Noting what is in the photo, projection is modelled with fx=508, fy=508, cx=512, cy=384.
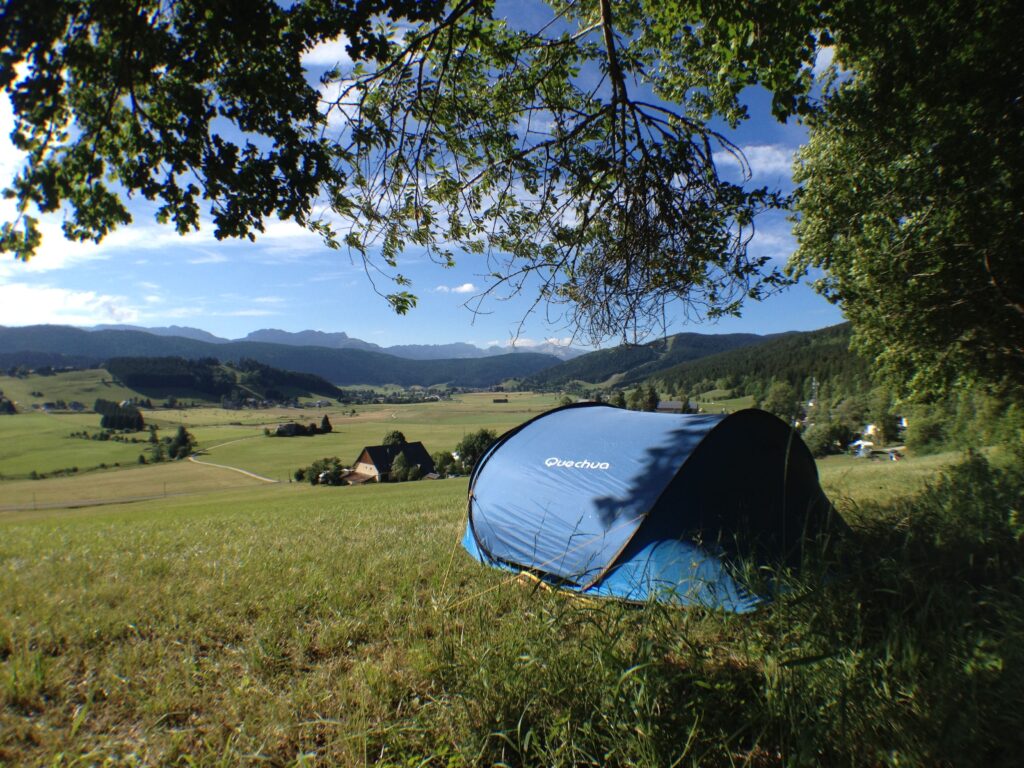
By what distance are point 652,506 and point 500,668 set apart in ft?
9.11

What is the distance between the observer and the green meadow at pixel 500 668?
2.39 meters

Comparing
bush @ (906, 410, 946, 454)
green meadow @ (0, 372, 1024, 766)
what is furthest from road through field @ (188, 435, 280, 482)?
green meadow @ (0, 372, 1024, 766)

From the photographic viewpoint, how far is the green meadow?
239cm

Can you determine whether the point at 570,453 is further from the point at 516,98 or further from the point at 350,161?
the point at 516,98

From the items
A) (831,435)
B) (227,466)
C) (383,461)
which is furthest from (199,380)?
(831,435)

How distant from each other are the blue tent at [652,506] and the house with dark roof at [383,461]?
48185mm

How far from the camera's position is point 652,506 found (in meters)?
5.20

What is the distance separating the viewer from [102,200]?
14.5 ft

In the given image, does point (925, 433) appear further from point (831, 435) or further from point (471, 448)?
point (471, 448)

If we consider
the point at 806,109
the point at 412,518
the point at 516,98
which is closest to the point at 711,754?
the point at 806,109

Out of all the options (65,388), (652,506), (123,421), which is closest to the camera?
(652,506)

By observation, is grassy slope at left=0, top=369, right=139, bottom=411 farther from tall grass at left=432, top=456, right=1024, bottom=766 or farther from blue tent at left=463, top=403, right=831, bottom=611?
tall grass at left=432, top=456, right=1024, bottom=766

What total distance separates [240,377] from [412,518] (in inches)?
8336

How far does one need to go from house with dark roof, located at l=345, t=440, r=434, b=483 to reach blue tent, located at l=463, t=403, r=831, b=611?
48.2m
